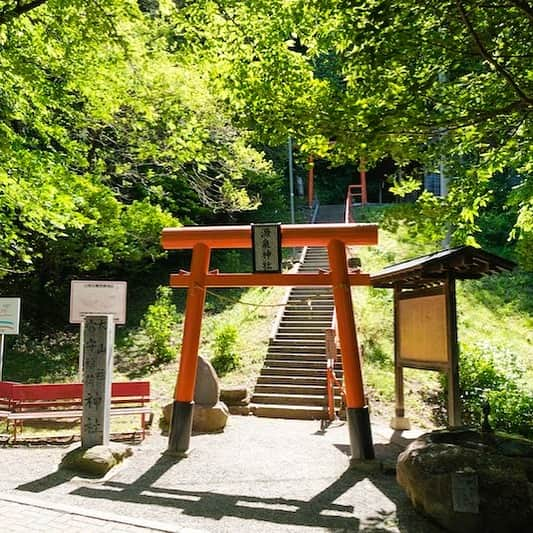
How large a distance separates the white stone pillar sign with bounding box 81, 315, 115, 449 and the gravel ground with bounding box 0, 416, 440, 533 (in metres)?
0.54

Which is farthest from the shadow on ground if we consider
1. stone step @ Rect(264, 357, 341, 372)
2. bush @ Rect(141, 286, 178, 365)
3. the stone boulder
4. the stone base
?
bush @ Rect(141, 286, 178, 365)

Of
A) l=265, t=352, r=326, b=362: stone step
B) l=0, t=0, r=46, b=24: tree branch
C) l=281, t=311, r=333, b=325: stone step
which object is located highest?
l=0, t=0, r=46, b=24: tree branch

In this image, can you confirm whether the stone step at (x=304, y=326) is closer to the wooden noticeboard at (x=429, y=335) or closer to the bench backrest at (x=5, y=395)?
the wooden noticeboard at (x=429, y=335)


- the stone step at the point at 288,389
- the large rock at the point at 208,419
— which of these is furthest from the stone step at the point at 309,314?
the large rock at the point at 208,419

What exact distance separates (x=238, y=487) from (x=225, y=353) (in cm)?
659

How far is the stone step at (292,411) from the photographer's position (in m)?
9.87

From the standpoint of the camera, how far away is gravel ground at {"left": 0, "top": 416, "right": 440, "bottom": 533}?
476cm

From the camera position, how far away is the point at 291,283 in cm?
720

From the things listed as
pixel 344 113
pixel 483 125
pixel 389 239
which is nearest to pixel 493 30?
pixel 483 125

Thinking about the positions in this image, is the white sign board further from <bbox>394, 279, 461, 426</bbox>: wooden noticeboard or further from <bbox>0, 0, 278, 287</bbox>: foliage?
<bbox>394, 279, 461, 426</bbox>: wooden noticeboard

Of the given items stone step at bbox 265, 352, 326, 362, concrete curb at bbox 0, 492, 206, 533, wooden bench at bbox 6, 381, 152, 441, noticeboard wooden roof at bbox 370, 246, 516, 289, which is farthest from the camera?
stone step at bbox 265, 352, 326, 362

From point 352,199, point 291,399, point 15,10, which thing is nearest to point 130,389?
point 291,399

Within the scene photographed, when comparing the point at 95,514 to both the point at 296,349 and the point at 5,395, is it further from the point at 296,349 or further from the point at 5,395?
the point at 296,349

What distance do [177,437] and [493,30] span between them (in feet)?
20.3
